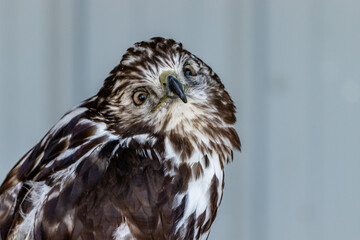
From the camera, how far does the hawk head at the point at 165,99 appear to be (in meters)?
1.47

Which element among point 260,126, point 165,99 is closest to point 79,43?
point 260,126

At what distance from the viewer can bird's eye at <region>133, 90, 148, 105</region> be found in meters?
1.47

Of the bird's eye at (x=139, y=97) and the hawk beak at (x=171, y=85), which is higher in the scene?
the hawk beak at (x=171, y=85)

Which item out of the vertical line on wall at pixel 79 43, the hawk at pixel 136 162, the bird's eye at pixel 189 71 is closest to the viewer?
the hawk at pixel 136 162

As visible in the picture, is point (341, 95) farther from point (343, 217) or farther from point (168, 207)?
point (168, 207)

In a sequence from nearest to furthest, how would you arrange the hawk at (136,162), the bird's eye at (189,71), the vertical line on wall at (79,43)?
the hawk at (136,162) < the bird's eye at (189,71) < the vertical line on wall at (79,43)

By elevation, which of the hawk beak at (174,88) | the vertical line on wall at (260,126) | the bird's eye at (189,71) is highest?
the bird's eye at (189,71)

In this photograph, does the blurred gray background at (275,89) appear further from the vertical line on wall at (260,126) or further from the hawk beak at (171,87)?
the hawk beak at (171,87)

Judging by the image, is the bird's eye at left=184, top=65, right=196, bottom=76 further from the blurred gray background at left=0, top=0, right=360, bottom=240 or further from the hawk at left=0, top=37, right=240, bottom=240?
the blurred gray background at left=0, top=0, right=360, bottom=240

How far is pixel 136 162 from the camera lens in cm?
144

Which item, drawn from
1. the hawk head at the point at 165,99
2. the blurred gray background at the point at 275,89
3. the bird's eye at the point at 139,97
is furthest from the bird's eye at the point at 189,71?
the blurred gray background at the point at 275,89

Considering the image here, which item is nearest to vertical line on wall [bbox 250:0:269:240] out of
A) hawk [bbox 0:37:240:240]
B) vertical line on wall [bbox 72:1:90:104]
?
vertical line on wall [bbox 72:1:90:104]

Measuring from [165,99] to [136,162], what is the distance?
160 millimetres

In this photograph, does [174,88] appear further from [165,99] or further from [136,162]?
[136,162]
